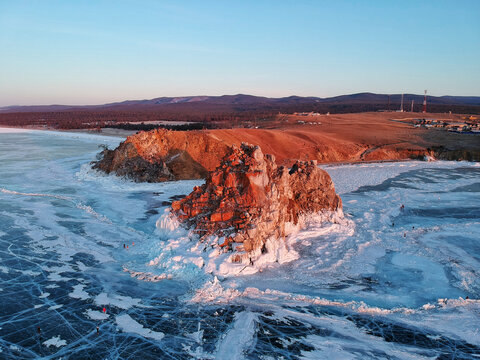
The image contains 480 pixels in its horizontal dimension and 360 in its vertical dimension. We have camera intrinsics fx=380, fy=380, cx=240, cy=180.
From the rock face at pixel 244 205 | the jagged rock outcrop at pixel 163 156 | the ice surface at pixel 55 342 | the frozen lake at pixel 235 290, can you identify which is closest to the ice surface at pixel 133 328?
the frozen lake at pixel 235 290

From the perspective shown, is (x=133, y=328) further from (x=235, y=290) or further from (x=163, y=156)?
(x=163, y=156)

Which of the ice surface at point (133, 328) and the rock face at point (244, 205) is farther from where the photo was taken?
the rock face at point (244, 205)

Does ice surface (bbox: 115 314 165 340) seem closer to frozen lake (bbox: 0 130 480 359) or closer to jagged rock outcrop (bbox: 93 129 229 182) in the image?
frozen lake (bbox: 0 130 480 359)

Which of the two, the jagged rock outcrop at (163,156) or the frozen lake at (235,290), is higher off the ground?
the jagged rock outcrop at (163,156)

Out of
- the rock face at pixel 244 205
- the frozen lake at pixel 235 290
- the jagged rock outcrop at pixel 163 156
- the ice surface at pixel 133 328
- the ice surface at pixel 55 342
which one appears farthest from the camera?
the jagged rock outcrop at pixel 163 156

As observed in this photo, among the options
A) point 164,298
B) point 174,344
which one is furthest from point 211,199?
point 174,344

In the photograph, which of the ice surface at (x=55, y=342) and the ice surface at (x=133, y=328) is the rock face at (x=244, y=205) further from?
→ the ice surface at (x=55, y=342)

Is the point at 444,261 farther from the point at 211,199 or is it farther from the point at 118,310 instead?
the point at 118,310
